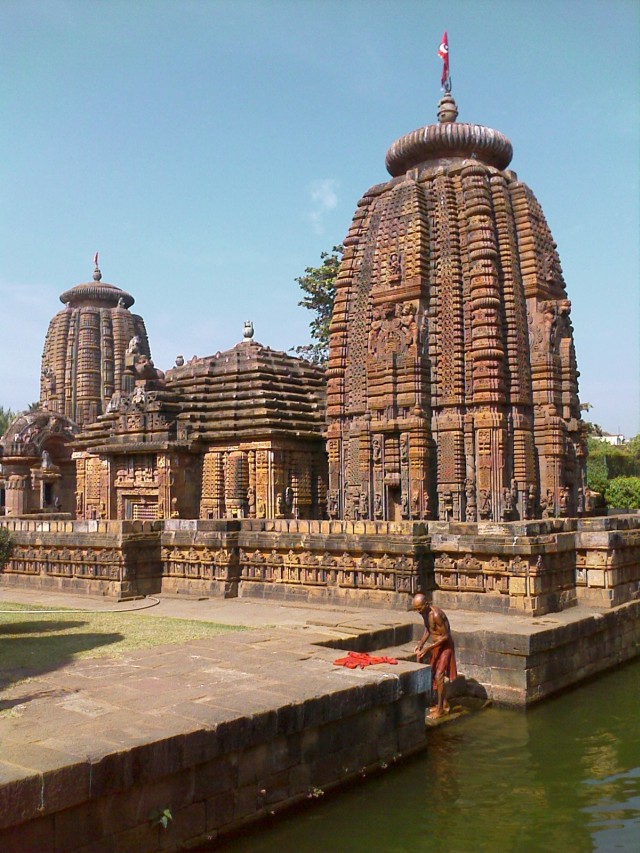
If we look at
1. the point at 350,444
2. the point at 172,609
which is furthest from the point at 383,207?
the point at 172,609

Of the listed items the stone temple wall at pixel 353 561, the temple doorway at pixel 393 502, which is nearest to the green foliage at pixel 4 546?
the stone temple wall at pixel 353 561

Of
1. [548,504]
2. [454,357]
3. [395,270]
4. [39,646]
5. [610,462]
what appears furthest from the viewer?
[610,462]

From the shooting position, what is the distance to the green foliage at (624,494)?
30.0m

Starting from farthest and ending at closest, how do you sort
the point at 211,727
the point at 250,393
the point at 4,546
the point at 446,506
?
1. the point at 250,393
2. the point at 446,506
3. the point at 4,546
4. the point at 211,727

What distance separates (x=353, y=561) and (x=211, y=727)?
23.5ft

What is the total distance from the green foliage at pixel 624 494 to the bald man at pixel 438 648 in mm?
23220

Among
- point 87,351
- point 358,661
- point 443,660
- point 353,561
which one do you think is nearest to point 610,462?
point 87,351

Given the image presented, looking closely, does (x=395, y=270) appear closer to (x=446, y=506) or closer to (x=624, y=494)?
(x=446, y=506)

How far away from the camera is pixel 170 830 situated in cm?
552

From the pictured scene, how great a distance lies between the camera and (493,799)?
6.80 metres

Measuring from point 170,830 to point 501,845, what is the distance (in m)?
2.40

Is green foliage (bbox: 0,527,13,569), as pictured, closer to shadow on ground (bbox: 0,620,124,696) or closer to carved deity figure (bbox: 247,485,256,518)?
shadow on ground (bbox: 0,620,124,696)

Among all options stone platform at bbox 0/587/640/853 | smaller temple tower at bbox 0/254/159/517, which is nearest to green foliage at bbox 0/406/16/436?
smaller temple tower at bbox 0/254/159/517

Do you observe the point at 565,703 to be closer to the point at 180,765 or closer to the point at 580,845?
the point at 580,845
